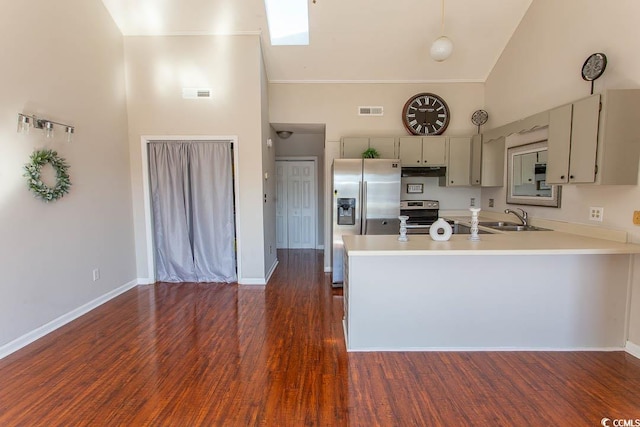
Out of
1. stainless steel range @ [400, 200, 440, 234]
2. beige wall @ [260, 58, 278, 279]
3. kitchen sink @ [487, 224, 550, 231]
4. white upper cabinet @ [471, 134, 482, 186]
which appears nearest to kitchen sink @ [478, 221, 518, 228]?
kitchen sink @ [487, 224, 550, 231]

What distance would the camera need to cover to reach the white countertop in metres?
2.33

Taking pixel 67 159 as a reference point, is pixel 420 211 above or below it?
below

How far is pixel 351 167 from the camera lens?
13.9 ft

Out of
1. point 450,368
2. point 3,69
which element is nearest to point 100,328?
point 3,69

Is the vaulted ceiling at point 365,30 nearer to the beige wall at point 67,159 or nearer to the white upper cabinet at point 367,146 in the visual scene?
the beige wall at point 67,159

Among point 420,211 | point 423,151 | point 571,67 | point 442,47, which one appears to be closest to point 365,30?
point 442,47

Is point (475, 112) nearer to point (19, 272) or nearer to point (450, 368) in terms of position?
point (450, 368)

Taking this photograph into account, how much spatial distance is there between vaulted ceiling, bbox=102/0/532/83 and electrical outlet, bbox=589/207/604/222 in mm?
2575

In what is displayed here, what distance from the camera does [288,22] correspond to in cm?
407

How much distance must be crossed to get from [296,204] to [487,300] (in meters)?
4.66

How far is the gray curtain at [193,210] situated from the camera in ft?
13.8
